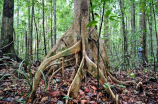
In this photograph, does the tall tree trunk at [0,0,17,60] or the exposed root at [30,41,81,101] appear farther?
the tall tree trunk at [0,0,17,60]

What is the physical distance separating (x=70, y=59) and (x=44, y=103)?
1.70 metres

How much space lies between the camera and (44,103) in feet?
6.84

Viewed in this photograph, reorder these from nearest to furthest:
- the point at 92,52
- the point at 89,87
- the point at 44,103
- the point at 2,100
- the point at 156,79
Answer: the point at 44,103, the point at 2,100, the point at 89,87, the point at 92,52, the point at 156,79

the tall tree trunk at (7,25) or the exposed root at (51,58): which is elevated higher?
the tall tree trunk at (7,25)

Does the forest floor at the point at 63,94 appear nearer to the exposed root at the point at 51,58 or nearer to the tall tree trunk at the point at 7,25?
the exposed root at the point at 51,58

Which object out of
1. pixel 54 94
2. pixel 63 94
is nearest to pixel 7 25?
pixel 54 94

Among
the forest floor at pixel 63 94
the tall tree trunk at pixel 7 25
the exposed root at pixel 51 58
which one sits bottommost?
the forest floor at pixel 63 94

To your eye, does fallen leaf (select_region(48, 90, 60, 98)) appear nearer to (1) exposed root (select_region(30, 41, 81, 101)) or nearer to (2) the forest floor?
(2) the forest floor

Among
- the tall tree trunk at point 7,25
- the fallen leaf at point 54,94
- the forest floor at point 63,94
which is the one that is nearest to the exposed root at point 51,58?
the forest floor at point 63,94

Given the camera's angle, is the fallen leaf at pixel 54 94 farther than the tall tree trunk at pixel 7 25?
No

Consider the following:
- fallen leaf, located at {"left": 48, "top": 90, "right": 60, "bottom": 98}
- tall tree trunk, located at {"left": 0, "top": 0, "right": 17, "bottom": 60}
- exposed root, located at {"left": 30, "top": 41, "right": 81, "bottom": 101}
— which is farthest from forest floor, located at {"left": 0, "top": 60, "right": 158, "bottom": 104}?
tall tree trunk, located at {"left": 0, "top": 0, "right": 17, "bottom": 60}

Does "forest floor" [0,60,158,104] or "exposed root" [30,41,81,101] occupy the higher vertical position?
"exposed root" [30,41,81,101]

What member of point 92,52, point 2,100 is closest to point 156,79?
point 92,52

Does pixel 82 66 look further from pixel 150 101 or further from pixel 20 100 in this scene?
pixel 150 101
